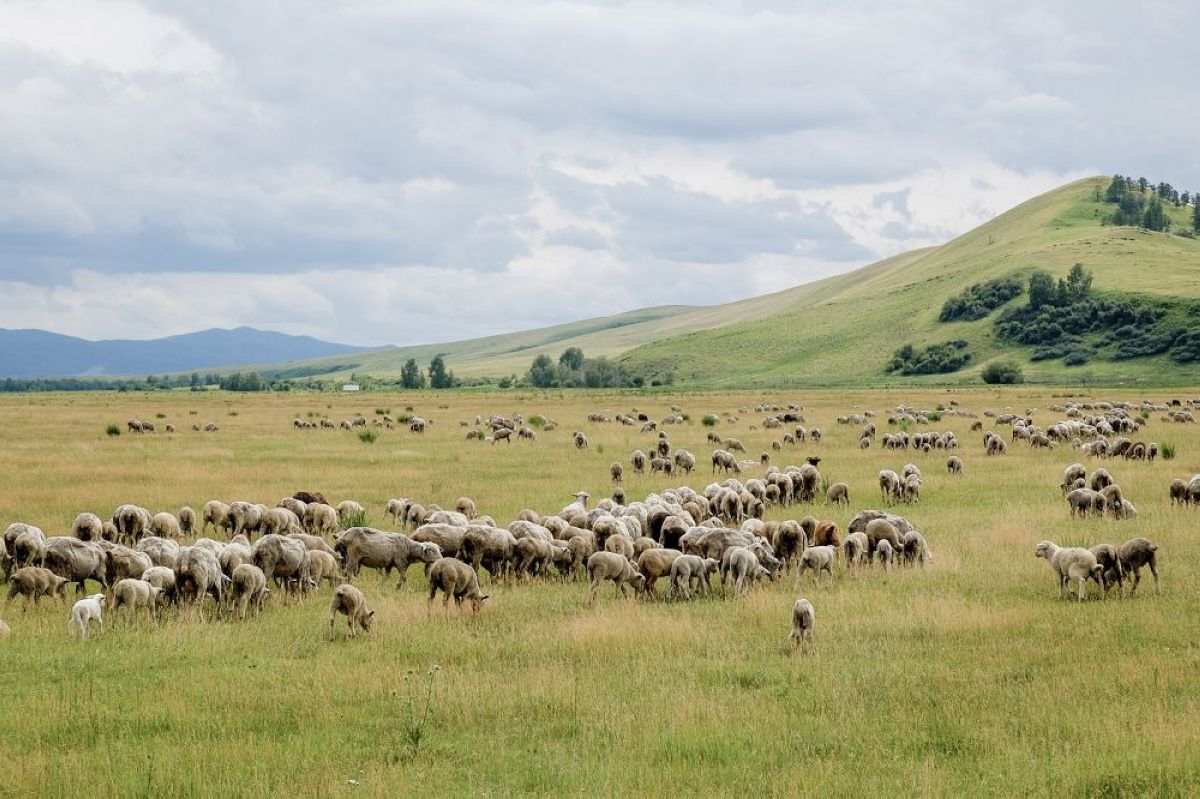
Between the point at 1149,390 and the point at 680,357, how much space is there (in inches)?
4271

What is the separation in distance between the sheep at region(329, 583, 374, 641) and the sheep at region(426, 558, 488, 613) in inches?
53.1

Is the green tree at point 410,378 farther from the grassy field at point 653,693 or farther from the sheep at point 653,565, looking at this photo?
the sheep at point 653,565

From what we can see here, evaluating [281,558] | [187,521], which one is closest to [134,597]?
[281,558]

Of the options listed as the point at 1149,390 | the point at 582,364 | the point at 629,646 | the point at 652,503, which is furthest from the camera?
the point at 582,364

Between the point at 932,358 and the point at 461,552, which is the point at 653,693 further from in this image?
the point at 932,358

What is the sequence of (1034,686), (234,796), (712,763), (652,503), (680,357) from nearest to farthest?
(234,796), (712,763), (1034,686), (652,503), (680,357)

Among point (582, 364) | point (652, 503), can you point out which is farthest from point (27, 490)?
point (582, 364)

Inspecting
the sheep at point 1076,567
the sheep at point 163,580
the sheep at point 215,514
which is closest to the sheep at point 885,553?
the sheep at point 1076,567

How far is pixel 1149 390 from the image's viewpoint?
3752 inches

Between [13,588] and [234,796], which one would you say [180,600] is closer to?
[13,588]

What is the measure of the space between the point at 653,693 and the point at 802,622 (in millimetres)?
2805

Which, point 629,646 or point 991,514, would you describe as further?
point 991,514

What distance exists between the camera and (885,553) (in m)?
18.4

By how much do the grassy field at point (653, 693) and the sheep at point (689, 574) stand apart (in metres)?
A: 0.48
